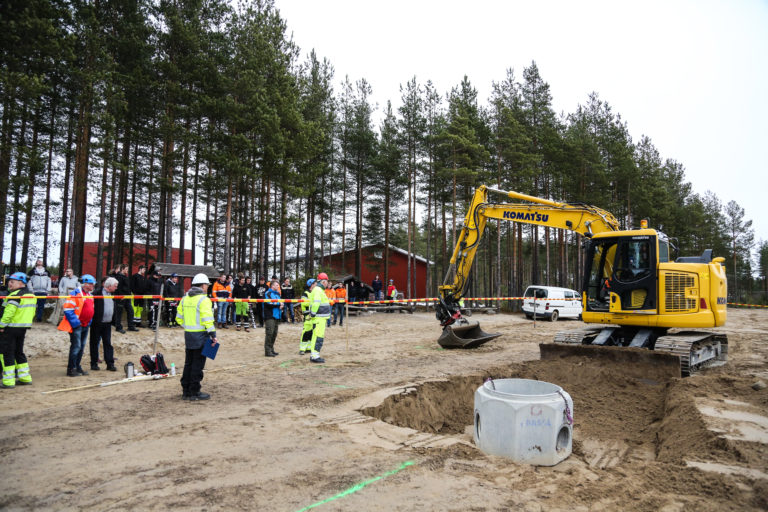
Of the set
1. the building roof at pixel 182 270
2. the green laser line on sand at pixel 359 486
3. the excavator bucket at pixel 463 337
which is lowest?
the green laser line on sand at pixel 359 486

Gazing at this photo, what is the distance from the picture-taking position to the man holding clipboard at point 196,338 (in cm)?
655

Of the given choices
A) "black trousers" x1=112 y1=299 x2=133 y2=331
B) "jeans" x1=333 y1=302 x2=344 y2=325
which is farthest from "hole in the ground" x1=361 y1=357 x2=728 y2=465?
"jeans" x1=333 y1=302 x2=344 y2=325

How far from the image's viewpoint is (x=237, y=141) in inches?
727

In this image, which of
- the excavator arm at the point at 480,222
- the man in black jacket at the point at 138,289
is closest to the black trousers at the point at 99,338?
the man in black jacket at the point at 138,289

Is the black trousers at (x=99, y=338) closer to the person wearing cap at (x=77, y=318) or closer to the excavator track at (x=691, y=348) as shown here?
the person wearing cap at (x=77, y=318)

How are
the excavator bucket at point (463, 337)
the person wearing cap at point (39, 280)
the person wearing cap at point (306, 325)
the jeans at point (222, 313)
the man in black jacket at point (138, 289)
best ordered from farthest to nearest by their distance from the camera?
1. the jeans at point (222, 313)
2. the man in black jacket at point (138, 289)
3. the excavator bucket at point (463, 337)
4. the person wearing cap at point (39, 280)
5. the person wearing cap at point (306, 325)

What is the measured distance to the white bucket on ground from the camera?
171 inches

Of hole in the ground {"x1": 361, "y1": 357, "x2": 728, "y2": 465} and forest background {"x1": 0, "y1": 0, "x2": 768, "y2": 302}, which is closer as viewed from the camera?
hole in the ground {"x1": 361, "y1": 357, "x2": 728, "y2": 465}

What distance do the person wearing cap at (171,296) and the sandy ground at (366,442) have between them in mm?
3880

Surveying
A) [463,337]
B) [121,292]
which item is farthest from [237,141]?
[463,337]

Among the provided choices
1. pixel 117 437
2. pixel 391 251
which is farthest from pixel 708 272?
pixel 391 251

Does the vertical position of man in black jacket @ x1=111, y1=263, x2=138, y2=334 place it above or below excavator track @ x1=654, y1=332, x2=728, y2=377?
above

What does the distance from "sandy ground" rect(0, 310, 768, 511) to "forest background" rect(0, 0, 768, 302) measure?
1017 centimetres

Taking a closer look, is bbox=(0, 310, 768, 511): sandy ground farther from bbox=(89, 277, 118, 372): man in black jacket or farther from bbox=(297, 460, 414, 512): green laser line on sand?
bbox=(89, 277, 118, 372): man in black jacket
